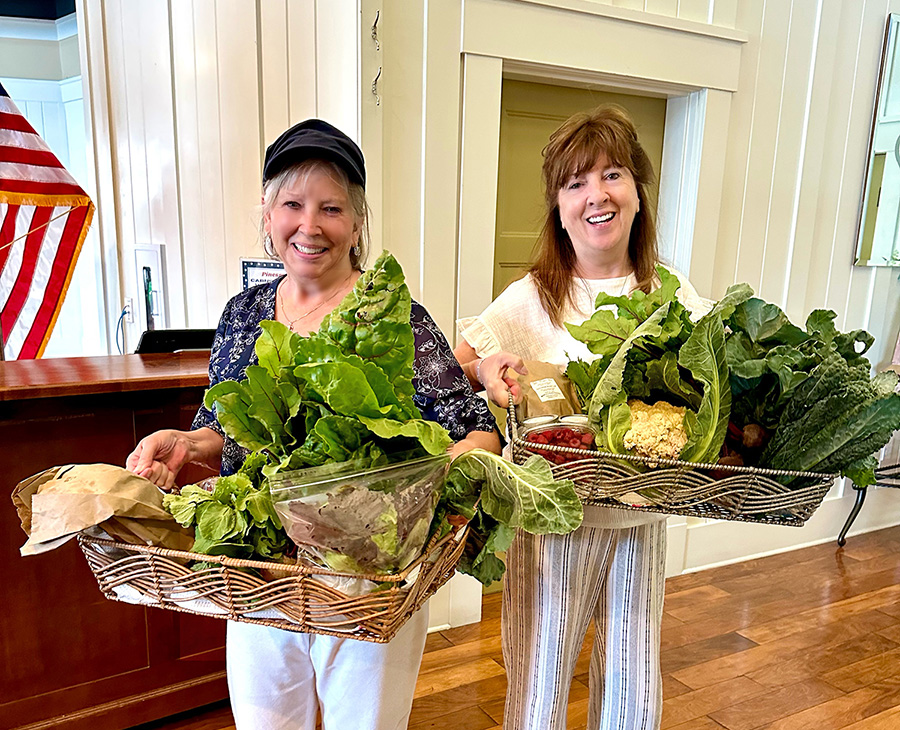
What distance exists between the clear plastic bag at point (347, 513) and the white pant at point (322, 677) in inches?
15.4

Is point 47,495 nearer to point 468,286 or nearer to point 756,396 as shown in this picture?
point 756,396

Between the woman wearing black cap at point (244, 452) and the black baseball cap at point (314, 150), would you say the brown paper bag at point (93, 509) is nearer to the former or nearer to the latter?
the woman wearing black cap at point (244, 452)

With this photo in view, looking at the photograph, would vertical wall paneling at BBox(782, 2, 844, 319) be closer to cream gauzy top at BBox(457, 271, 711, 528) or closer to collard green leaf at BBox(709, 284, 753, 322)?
cream gauzy top at BBox(457, 271, 711, 528)

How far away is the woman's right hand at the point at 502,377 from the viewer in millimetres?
1178

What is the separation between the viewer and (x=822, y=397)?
3.25 ft

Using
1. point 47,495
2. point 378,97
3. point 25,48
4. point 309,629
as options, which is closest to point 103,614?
point 47,495

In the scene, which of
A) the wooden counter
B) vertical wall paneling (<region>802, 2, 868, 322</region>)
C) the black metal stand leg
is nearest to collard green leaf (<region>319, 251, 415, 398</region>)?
the wooden counter

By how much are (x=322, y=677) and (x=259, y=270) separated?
1.79m

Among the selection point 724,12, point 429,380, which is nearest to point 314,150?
point 429,380

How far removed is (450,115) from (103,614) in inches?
68.6

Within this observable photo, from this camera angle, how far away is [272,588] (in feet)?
2.33

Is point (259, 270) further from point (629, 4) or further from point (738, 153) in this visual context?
point (738, 153)

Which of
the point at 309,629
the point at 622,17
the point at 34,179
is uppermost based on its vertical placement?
the point at 622,17

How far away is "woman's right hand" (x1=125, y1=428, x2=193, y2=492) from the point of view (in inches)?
39.1
